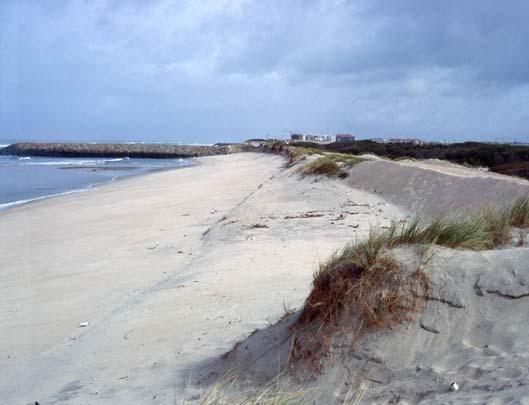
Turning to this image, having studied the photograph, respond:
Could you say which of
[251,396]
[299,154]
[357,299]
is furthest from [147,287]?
[299,154]

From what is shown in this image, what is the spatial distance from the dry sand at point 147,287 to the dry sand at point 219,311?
0.08ft

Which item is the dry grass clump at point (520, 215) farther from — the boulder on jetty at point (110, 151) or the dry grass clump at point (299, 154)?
the boulder on jetty at point (110, 151)

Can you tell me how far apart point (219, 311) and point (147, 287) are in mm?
2072

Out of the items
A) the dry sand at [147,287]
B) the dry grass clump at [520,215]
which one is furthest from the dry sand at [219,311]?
the dry grass clump at [520,215]

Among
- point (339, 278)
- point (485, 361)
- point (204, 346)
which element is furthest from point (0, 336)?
point (485, 361)

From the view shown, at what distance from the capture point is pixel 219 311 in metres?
5.80

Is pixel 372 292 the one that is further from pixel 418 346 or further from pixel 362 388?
pixel 362 388

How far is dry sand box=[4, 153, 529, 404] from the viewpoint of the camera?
374 cm

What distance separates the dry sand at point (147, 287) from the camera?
474cm

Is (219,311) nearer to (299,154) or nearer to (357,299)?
(357,299)

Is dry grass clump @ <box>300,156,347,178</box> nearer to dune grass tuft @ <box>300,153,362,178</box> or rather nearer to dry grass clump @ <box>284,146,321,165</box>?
dune grass tuft @ <box>300,153,362,178</box>

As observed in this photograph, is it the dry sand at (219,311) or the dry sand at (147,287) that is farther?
the dry sand at (147,287)

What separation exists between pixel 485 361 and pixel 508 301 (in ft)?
2.19

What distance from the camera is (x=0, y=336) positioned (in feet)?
21.0
